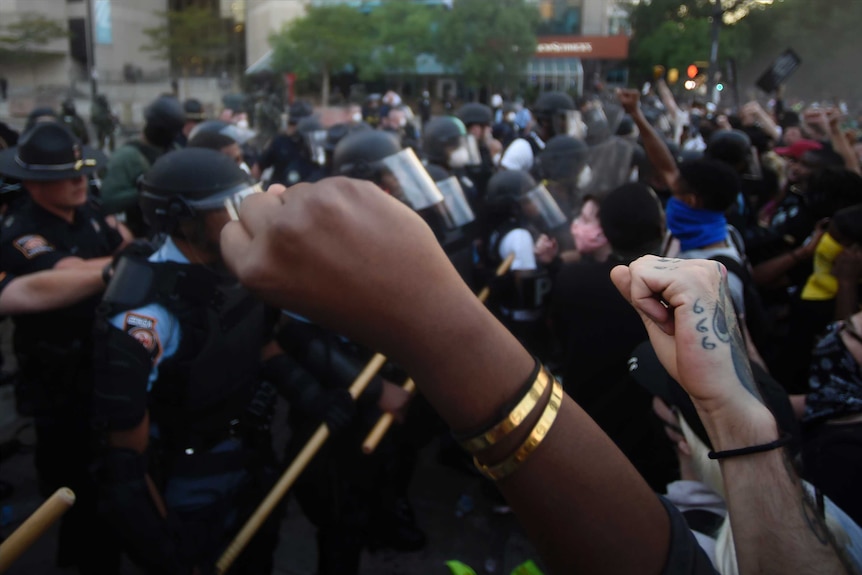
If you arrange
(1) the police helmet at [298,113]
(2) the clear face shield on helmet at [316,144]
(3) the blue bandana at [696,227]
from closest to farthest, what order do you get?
Result: (3) the blue bandana at [696,227]
(2) the clear face shield on helmet at [316,144]
(1) the police helmet at [298,113]

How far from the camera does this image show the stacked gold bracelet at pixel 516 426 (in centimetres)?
79

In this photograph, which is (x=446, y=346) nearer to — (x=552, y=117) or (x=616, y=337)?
(x=616, y=337)

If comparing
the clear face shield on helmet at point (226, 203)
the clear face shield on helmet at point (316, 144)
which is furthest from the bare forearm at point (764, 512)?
the clear face shield on helmet at point (316, 144)

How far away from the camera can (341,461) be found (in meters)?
2.96

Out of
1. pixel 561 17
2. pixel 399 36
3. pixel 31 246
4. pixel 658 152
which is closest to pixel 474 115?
pixel 658 152

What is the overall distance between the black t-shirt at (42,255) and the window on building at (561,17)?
54891 millimetres

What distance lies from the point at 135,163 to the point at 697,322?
4835 millimetres

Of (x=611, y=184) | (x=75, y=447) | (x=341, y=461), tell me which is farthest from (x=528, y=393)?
(x=611, y=184)

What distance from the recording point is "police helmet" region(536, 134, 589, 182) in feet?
15.7

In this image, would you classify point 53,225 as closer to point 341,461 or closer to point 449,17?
point 341,461

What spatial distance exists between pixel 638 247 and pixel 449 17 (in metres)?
42.5

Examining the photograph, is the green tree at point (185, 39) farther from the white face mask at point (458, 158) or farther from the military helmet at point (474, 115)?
the white face mask at point (458, 158)

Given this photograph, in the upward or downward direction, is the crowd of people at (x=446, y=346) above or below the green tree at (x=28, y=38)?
below

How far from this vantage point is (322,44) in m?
40.8
